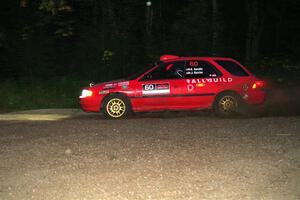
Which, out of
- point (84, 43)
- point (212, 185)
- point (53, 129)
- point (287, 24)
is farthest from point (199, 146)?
point (287, 24)

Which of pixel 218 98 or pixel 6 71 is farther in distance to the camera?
pixel 6 71

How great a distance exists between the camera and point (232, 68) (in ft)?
41.6

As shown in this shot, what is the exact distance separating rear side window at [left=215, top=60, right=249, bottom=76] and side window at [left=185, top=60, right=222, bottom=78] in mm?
265

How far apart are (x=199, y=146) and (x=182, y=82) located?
4.38 meters

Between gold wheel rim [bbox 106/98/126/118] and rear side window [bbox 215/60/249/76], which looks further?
rear side window [bbox 215/60/249/76]

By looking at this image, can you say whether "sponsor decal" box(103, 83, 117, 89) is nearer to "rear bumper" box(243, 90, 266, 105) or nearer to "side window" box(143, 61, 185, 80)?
"side window" box(143, 61, 185, 80)

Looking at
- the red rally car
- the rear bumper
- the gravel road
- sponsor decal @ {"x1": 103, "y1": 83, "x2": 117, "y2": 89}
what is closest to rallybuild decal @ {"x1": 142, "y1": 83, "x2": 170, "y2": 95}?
the red rally car

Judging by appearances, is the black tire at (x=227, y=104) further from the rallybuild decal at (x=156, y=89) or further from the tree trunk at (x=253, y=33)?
the tree trunk at (x=253, y=33)

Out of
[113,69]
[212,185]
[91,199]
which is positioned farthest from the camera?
[113,69]

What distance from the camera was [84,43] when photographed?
67.8 feet

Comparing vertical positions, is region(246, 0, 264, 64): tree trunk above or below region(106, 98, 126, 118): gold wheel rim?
above

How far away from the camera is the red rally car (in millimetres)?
12320

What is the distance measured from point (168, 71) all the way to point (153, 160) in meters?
5.56

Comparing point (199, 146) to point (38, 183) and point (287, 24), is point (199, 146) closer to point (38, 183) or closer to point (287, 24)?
point (38, 183)
